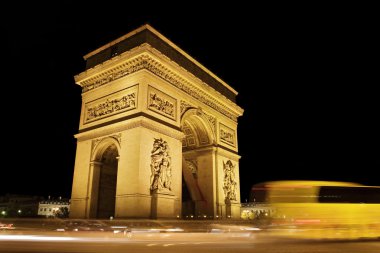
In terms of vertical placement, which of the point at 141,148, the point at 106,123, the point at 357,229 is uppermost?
the point at 106,123

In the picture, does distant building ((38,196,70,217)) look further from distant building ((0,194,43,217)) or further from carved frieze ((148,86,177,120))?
carved frieze ((148,86,177,120))

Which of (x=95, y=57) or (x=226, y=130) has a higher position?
(x=95, y=57)

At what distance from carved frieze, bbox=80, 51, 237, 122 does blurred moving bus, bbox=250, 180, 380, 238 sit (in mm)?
10517

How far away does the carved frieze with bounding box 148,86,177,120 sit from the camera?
1952 centimetres

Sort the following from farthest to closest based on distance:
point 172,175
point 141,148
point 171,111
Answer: point 171,111, point 172,175, point 141,148

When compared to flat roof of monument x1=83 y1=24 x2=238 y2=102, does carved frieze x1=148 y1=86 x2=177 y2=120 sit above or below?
below

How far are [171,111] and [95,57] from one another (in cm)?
651

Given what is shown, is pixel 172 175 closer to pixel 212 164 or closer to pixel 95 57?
pixel 212 164

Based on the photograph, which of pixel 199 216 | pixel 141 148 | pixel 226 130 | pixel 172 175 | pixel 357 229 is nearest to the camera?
pixel 357 229

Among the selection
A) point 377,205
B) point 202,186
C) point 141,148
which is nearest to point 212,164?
point 202,186

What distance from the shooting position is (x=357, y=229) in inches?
469

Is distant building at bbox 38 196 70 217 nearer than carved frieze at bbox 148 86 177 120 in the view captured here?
No

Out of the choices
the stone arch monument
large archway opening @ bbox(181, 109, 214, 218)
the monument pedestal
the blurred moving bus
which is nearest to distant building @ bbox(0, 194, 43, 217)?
large archway opening @ bbox(181, 109, 214, 218)

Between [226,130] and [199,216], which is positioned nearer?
[199,216]
